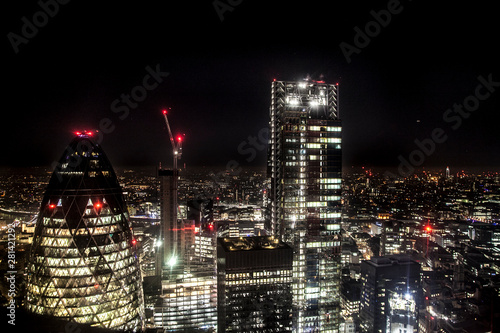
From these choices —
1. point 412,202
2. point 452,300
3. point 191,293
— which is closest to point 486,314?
point 452,300

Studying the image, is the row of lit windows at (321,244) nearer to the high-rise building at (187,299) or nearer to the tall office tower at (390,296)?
the tall office tower at (390,296)

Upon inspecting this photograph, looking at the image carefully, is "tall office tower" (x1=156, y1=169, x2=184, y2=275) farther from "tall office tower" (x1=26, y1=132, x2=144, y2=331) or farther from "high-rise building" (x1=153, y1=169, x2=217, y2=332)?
"tall office tower" (x1=26, y1=132, x2=144, y2=331)

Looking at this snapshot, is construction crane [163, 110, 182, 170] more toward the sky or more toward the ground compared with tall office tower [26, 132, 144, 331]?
more toward the sky

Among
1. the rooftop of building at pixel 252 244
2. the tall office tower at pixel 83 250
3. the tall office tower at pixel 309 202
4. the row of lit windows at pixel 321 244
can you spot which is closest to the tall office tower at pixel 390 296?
the tall office tower at pixel 309 202

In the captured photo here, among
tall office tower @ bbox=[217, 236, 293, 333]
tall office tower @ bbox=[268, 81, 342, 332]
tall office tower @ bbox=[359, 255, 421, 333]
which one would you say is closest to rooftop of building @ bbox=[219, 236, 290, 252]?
tall office tower @ bbox=[217, 236, 293, 333]

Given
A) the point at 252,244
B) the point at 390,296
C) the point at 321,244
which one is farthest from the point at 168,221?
the point at 390,296
